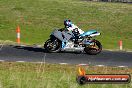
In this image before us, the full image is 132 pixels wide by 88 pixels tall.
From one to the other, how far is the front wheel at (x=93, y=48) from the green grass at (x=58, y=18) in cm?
1249

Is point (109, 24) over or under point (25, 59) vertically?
under

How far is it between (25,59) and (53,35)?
2795 millimetres

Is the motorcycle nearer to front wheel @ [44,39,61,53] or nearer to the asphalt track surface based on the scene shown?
front wheel @ [44,39,61,53]

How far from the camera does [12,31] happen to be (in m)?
38.0

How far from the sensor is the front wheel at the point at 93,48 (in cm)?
2184

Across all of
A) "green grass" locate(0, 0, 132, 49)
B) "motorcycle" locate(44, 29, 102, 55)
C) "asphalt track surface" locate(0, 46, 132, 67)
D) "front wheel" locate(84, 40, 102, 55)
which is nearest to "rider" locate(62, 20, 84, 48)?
"motorcycle" locate(44, 29, 102, 55)

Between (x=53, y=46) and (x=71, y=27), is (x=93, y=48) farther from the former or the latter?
(x=53, y=46)

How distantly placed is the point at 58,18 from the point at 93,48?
2425cm

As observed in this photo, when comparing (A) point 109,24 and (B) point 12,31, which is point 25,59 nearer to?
(B) point 12,31

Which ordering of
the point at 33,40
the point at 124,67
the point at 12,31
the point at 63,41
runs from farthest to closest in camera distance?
the point at 12,31 → the point at 33,40 → the point at 63,41 → the point at 124,67

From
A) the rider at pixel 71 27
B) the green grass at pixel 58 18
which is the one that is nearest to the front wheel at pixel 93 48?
the rider at pixel 71 27

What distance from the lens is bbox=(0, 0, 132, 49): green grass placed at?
38.2m

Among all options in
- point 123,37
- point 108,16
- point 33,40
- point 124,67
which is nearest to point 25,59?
point 124,67

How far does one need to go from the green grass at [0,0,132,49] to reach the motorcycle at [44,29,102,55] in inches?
482
